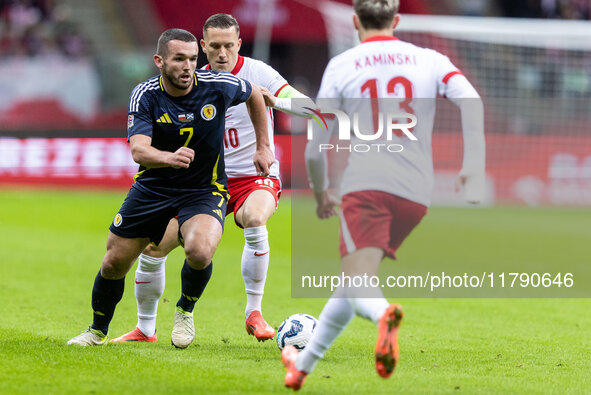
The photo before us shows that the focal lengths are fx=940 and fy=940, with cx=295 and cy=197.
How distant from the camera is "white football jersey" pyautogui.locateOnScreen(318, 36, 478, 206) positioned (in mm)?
4801

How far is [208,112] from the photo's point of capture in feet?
20.2

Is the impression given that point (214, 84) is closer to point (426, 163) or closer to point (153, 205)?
point (153, 205)

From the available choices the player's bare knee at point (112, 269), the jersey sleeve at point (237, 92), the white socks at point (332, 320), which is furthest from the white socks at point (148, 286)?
the white socks at point (332, 320)

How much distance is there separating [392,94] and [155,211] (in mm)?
1992

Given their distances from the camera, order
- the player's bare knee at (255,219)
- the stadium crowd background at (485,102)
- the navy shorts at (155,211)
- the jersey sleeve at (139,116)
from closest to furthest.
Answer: the jersey sleeve at (139,116) → the navy shorts at (155,211) → the player's bare knee at (255,219) → the stadium crowd background at (485,102)

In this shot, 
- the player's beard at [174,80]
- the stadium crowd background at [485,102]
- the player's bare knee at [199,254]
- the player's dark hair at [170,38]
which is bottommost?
the stadium crowd background at [485,102]

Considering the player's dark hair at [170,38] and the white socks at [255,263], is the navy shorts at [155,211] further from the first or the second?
the player's dark hair at [170,38]

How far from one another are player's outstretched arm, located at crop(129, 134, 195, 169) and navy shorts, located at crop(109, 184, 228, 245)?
515mm

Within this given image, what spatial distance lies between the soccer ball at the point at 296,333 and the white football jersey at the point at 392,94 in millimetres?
1795

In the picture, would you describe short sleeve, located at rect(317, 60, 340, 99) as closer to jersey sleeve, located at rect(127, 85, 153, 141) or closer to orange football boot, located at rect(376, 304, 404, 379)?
orange football boot, located at rect(376, 304, 404, 379)

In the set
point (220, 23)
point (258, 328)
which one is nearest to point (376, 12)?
point (220, 23)

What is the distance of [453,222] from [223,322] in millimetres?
11332

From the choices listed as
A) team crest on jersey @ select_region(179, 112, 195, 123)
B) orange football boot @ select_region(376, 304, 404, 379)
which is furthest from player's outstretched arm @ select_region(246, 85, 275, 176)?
orange football boot @ select_region(376, 304, 404, 379)

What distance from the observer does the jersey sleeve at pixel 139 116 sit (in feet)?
19.1
